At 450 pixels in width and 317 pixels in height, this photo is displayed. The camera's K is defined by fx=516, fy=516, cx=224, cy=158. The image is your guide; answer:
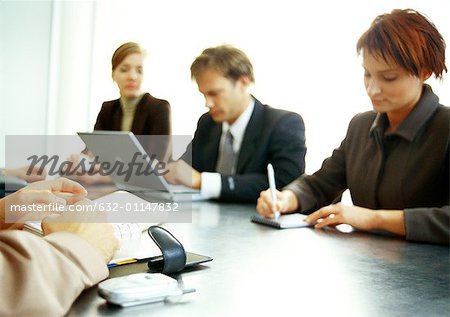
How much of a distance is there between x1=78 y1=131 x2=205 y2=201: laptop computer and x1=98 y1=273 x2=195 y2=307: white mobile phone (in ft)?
2.54

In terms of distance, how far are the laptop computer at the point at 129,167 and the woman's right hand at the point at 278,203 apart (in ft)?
1.21

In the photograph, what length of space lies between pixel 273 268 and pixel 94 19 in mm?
1085

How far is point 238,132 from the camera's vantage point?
2.26m

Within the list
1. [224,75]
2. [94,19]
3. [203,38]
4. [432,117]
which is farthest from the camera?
[224,75]

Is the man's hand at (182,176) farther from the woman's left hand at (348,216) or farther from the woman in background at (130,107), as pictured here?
the woman's left hand at (348,216)

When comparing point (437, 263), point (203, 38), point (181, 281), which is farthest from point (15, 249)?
point (203, 38)

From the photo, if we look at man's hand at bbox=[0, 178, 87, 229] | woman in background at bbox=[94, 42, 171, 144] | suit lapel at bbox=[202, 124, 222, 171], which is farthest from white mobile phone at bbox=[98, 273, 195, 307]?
suit lapel at bbox=[202, 124, 222, 171]

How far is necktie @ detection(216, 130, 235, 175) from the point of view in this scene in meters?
2.26

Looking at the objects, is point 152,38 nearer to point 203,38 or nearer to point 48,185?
point 203,38

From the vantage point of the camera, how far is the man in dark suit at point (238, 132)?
6.83 ft

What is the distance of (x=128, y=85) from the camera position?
60.6 inches

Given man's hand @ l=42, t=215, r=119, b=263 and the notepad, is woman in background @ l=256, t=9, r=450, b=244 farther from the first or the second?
man's hand @ l=42, t=215, r=119, b=263

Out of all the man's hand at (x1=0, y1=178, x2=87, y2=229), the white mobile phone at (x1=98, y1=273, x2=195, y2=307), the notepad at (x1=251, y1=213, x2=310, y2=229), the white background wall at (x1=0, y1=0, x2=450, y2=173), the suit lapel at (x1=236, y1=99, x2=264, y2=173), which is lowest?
the notepad at (x1=251, y1=213, x2=310, y2=229)

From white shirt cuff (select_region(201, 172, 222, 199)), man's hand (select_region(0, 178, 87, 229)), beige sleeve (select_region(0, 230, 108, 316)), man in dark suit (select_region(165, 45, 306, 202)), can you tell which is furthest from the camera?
man in dark suit (select_region(165, 45, 306, 202))
